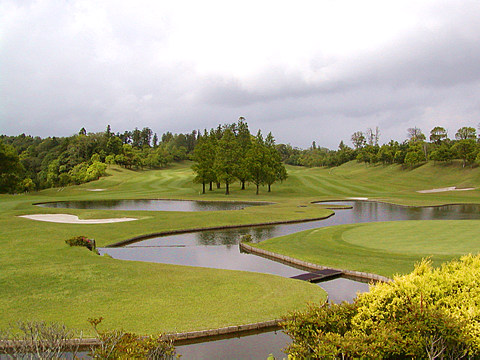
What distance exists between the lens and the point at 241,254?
2177 cm

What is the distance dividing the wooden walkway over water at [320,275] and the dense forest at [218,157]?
158 feet

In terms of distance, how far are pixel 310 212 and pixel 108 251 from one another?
877 inches

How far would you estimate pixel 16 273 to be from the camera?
603 inches

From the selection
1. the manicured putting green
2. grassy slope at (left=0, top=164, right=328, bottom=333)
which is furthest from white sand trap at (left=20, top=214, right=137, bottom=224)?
the manicured putting green

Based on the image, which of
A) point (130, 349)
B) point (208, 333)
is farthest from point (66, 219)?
point (130, 349)

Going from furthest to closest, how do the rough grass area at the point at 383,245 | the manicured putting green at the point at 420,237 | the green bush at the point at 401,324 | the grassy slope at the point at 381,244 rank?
the manicured putting green at the point at 420,237 < the grassy slope at the point at 381,244 < the rough grass area at the point at 383,245 < the green bush at the point at 401,324

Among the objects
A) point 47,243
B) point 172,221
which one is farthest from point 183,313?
point 172,221

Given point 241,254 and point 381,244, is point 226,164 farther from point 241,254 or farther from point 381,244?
point 381,244

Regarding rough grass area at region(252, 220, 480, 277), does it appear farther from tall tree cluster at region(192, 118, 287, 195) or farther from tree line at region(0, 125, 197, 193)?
tree line at region(0, 125, 197, 193)

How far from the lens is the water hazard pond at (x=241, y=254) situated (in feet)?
32.9

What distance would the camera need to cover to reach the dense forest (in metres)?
66.0

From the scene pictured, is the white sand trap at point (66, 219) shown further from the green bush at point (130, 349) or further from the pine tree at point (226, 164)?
the pine tree at point (226, 164)

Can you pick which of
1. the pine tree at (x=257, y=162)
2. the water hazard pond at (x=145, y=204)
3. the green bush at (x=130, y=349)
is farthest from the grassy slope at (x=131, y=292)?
the pine tree at (x=257, y=162)

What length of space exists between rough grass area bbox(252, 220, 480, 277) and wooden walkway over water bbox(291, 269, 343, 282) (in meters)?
0.67
